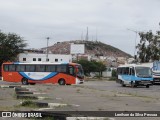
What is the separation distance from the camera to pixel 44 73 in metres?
51.7

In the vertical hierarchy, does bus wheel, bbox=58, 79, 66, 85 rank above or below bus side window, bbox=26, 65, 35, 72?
below

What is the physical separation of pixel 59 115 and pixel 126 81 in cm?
3649

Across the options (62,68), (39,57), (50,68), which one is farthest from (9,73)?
(39,57)

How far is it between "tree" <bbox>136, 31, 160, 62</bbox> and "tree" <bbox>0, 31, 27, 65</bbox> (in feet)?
112

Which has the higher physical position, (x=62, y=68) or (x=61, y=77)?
(x=62, y=68)

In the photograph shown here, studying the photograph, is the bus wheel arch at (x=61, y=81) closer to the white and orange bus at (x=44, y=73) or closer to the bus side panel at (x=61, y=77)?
the white and orange bus at (x=44, y=73)

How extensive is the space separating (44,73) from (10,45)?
64.6m

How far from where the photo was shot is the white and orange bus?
167 ft

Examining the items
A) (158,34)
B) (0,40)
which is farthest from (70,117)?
(0,40)

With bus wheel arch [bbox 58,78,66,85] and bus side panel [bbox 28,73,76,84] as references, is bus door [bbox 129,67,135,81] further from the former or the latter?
bus wheel arch [bbox 58,78,66,85]

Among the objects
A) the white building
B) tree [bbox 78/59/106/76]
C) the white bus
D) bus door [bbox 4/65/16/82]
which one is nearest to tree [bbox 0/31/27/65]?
the white building

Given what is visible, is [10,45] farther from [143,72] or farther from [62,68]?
[143,72]

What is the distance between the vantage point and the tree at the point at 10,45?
111312 millimetres

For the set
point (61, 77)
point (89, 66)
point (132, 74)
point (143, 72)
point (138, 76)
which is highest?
point (89, 66)
